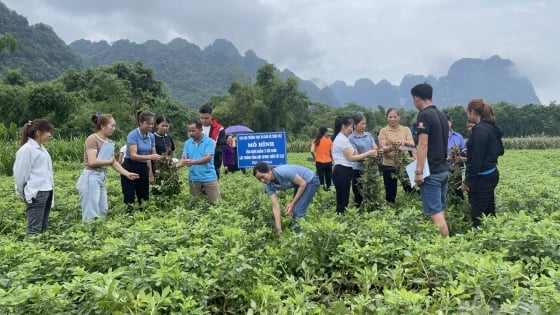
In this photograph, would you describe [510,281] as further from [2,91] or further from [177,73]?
[177,73]

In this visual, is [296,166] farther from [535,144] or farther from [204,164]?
[535,144]

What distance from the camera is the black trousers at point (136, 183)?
6145 millimetres

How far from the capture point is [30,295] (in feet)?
7.48

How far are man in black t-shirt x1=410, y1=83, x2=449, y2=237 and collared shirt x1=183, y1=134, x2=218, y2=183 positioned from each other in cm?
288

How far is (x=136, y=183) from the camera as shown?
20.9 feet

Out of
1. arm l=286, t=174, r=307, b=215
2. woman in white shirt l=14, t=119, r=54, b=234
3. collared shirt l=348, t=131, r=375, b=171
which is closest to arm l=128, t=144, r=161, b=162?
woman in white shirt l=14, t=119, r=54, b=234

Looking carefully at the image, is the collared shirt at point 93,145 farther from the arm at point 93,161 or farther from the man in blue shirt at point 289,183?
the man in blue shirt at point 289,183

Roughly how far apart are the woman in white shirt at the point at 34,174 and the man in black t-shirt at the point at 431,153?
4279 mm

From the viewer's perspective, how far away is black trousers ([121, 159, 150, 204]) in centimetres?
614

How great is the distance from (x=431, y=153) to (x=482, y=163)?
0.56 meters

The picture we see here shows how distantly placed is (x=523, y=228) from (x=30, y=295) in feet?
11.7

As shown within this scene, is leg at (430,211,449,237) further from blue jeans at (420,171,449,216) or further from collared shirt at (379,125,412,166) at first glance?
collared shirt at (379,125,412,166)

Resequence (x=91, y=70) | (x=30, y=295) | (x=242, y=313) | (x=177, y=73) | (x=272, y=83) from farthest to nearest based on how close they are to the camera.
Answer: (x=177, y=73) < (x=272, y=83) < (x=91, y=70) < (x=242, y=313) < (x=30, y=295)

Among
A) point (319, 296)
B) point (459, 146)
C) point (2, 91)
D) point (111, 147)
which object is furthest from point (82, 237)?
point (2, 91)
